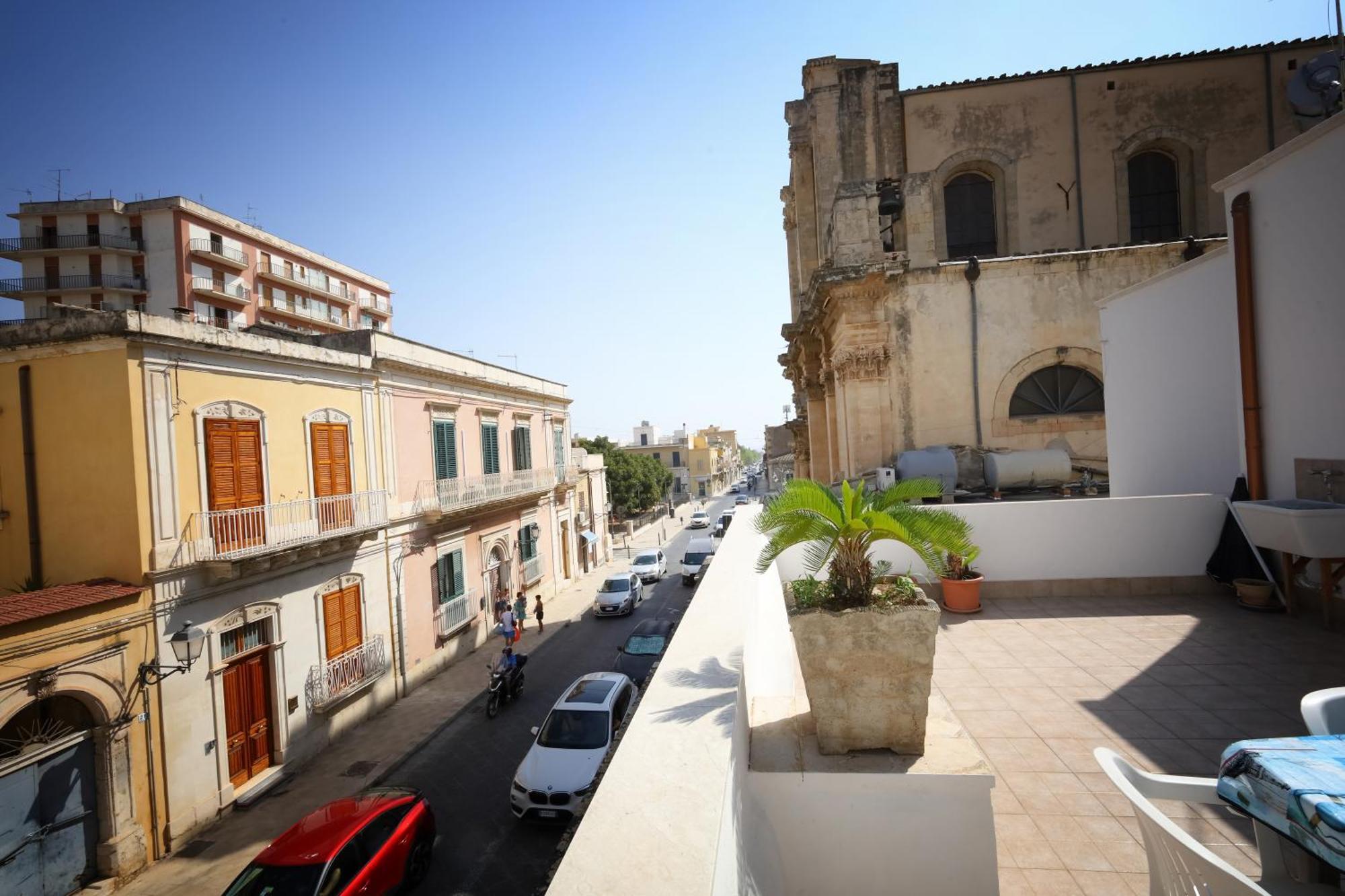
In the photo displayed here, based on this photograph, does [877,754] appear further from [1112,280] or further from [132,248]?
[132,248]

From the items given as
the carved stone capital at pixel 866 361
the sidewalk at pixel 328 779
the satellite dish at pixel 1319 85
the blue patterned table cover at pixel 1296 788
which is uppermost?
the satellite dish at pixel 1319 85

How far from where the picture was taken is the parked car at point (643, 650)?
12.4m

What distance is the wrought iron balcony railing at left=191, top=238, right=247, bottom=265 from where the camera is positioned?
1190 inches

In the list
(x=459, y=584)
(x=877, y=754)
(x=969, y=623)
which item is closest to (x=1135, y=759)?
(x=877, y=754)

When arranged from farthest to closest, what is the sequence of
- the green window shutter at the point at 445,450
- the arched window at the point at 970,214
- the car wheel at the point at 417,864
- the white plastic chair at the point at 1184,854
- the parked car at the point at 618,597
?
the parked car at the point at 618,597
the green window shutter at the point at 445,450
the arched window at the point at 970,214
the car wheel at the point at 417,864
the white plastic chair at the point at 1184,854

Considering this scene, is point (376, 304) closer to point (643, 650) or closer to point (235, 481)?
point (235, 481)

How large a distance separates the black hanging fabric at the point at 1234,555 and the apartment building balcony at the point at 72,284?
39948 millimetres

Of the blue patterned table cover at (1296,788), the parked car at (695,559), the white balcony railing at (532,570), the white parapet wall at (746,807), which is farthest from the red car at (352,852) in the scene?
the parked car at (695,559)

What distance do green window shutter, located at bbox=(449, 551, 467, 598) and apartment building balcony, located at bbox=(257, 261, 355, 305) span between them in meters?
25.8

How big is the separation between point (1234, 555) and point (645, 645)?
9901mm

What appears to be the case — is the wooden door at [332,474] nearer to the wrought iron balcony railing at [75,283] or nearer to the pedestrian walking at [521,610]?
the pedestrian walking at [521,610]

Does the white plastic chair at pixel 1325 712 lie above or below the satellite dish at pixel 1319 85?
below

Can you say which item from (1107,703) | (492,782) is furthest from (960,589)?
(492,782)

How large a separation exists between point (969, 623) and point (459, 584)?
13344 mm
